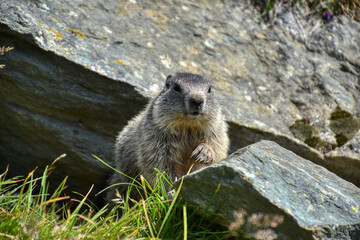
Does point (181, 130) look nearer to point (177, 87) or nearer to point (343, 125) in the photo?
point (177, 87)

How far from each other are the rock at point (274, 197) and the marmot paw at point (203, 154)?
1.26 metres

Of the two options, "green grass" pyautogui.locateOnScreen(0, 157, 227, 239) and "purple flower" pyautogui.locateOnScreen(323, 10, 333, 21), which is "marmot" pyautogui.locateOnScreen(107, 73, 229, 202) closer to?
"green grass" pyautogui.locateOnScreen(0, 157, 227, 239)

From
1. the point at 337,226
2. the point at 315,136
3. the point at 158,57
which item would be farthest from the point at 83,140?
the point at 337,226

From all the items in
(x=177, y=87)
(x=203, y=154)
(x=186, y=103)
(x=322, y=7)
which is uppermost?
(x=322, y=7)

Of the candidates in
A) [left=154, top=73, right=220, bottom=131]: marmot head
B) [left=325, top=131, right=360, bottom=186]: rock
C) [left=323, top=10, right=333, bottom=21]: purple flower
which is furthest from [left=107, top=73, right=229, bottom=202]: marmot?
[left=323, top=10, right=333, bottom=21]: purple flower

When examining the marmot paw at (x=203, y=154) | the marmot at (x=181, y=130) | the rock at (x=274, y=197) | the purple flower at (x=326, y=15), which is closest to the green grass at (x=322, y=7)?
the purple flower at (x=326, y=15)

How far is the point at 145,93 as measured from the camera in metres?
5.78

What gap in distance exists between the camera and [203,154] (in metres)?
5.11

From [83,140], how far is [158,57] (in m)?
1.68

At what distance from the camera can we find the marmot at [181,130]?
5152mm

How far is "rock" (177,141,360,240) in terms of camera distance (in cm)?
319

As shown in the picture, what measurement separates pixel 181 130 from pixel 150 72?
1143 mm

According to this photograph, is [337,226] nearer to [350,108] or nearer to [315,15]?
[350,108]

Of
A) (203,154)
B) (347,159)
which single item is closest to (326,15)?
(347,159)
